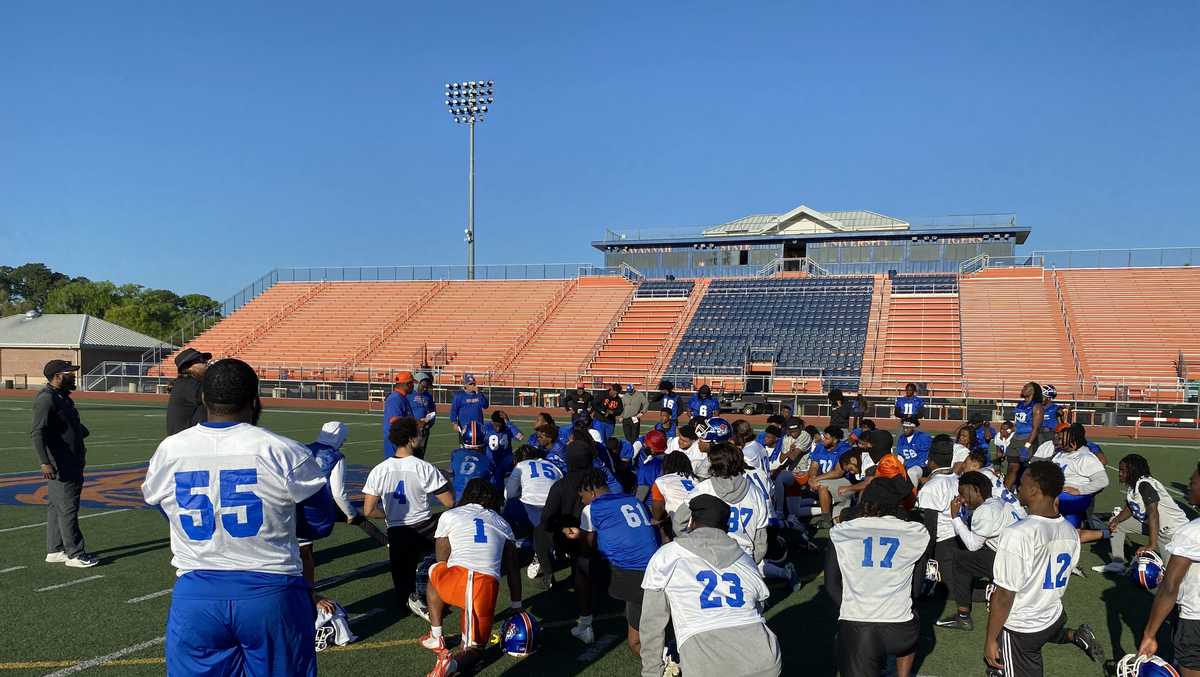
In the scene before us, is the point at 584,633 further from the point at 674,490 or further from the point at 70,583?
the point at 70,583

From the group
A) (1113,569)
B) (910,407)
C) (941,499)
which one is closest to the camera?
(941,499)

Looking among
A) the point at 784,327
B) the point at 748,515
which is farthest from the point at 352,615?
the point at 784,327

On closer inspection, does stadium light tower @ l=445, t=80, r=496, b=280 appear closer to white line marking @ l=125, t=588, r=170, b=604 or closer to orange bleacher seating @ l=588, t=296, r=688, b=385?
orange bleacher seating @ l=588, t=296, r=688, b=385

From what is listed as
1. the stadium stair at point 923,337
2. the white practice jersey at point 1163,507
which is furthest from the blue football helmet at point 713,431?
the stadium stair at point 923,337

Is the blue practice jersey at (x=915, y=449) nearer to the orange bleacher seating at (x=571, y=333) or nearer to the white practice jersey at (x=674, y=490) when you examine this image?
the white practice jersey at (x=674, y=490)

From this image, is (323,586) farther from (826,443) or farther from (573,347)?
(573,347)

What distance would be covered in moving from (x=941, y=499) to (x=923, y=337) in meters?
32.3

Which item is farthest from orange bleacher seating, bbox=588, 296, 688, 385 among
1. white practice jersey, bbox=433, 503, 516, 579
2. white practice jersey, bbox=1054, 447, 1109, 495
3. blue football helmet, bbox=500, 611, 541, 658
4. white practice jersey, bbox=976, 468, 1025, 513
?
white practice jersey, bbox=433, 503, 516, 579

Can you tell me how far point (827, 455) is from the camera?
33.9ft

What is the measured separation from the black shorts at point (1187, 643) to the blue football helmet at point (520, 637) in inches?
158

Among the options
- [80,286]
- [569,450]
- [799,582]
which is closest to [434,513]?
[569,450]

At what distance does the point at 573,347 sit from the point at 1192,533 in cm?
3697

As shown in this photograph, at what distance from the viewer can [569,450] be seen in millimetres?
7543

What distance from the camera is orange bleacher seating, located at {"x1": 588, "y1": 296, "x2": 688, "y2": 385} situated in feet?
124
